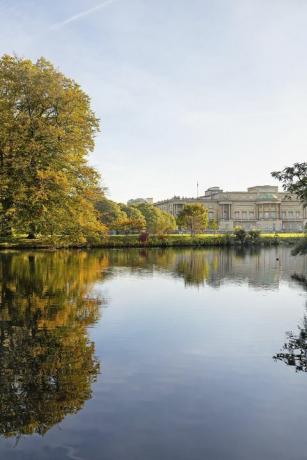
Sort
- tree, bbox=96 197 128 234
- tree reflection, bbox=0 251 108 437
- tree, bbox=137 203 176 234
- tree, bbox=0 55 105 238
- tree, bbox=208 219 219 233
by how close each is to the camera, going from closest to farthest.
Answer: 1. tree reflection, bbox=0 251 108 437
2. tree, bbox=0 55 105 238
3. tree, bbox=96 197 128 234
4. tree, bbox=137 203 176 234
5. tree, bbox=208 219 219 233

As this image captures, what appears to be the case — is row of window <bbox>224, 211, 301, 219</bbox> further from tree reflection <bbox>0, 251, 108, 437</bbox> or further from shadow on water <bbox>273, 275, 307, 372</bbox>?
shadow on water <bbox>273, 275, 307, 372</bbox>

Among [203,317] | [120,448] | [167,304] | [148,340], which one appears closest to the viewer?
[120,448]

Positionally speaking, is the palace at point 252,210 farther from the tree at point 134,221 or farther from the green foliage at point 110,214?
the green foliage at point 110,214

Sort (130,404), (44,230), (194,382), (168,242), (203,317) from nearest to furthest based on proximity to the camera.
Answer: (130,404), (194,382), (203,317), (44,230), (168,242)

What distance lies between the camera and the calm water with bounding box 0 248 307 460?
7301 mm

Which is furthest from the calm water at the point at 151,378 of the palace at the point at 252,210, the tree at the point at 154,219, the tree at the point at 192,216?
the palace at the point at 252,210

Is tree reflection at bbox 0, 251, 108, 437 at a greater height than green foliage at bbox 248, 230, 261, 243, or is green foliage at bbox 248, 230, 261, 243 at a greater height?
green foliage at bbox 248, 230, 261, 243

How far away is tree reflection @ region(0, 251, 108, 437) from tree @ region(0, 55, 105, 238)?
19.4 ft

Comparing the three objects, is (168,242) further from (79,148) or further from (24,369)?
(24,369)

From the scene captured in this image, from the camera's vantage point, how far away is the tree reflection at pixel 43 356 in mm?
8242

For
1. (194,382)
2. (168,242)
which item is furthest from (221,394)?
(168,242)

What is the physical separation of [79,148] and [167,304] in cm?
1567

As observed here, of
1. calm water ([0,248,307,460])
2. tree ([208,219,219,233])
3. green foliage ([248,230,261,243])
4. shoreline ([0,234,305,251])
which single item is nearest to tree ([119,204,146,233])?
shoreline ([0,234,305,251])

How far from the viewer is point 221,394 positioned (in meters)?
9.23
